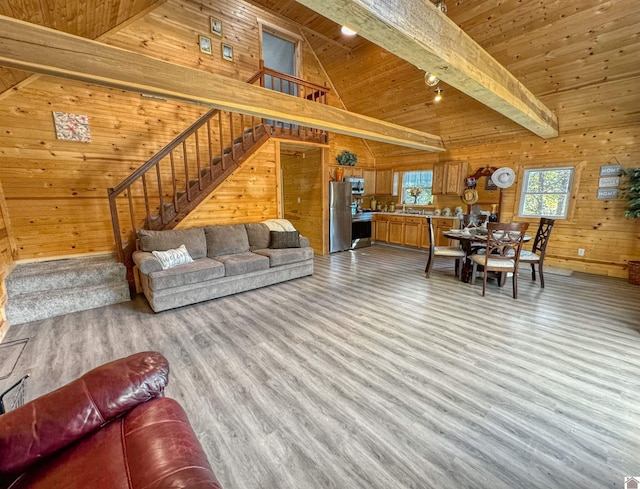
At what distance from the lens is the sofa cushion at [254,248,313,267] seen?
13.4 feet

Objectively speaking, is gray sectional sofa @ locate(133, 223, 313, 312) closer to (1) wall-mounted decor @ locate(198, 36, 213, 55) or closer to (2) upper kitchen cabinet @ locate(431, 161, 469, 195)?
(1) wall-mounted decor @ locate(198, 36, 213, 55)

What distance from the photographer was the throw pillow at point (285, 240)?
4508 mm

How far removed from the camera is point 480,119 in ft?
17.3

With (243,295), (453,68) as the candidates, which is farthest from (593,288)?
(243,295)

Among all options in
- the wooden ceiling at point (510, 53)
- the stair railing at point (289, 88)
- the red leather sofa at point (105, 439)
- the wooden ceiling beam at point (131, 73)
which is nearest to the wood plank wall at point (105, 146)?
the wooden ceiling at point (510, 53)

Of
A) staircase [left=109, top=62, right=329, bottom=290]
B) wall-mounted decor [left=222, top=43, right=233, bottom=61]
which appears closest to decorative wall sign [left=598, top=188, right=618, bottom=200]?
staircase [left=109, top=62, right=329, bottom=290]

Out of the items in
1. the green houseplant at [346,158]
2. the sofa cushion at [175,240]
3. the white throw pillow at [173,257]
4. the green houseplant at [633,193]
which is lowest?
the white throw pillow at [173,257]

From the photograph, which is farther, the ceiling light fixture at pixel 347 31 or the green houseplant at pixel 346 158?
Result: the green houseplant at pixel 346 158

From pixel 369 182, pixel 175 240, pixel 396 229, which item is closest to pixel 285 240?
pixel 175 240

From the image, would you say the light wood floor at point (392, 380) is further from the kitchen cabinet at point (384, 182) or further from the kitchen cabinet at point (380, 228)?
the kitchen cabinet at point (384, 182)

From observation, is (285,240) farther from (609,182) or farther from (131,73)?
(609,182)

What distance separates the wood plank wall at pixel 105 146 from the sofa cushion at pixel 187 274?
3.63ft

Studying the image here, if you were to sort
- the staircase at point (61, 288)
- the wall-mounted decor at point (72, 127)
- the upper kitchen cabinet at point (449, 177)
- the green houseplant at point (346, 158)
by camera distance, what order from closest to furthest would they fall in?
the staircase at point (61, 288)
the wall-mounted decor at point (72, 127)
the upper kitchen cabinet at point (449, 177)
the green houseplant at point (346, 158)

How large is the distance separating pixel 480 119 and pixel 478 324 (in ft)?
14.2
